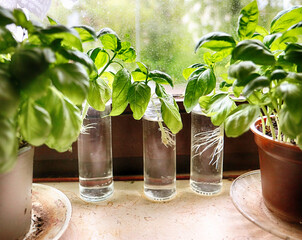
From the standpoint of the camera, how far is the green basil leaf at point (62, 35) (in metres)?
0.44

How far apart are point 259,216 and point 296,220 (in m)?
0.07

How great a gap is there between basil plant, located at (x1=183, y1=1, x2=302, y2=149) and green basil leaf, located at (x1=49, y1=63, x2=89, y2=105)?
9.5 inches

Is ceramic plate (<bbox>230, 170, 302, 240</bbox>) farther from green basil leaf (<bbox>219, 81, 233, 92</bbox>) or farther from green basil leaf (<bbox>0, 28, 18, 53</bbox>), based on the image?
green basil leaf (<bbox>0, 28, 18, 53</bbox>)

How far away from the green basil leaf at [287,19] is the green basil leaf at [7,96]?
0.52 m

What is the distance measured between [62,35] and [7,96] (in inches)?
5.5

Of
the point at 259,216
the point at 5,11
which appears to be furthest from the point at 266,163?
the point at 5,11

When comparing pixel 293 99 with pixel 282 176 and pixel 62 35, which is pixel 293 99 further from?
pixel 62 35

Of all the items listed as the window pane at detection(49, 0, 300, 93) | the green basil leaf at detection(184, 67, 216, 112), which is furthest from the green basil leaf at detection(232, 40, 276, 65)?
the window pane at detection(49, 0, 300, 93)

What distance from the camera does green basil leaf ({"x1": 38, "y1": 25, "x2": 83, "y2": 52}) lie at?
1.44ft

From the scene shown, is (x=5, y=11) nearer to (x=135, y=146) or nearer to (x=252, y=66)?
(x=252, y=66)

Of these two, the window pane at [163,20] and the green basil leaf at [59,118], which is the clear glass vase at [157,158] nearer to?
the window pane at [163,20]

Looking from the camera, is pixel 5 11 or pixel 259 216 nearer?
pixel 5 11

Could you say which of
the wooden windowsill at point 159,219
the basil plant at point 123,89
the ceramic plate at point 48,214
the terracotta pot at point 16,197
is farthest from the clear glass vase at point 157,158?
the terracotta pot at point 16,197

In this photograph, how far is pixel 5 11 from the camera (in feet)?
1.42
